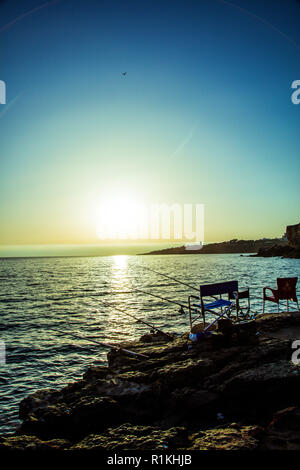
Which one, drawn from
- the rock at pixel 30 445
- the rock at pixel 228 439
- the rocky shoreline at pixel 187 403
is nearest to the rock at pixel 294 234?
the rocky shoreline at pixel 187 403

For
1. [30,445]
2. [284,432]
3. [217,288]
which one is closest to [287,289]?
[217,288]

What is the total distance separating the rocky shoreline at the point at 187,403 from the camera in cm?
490

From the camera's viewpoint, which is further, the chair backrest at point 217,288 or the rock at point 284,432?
the chair backrest at point 217,288

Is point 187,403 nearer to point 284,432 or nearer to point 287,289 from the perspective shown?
point 284,432

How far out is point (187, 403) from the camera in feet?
20.3

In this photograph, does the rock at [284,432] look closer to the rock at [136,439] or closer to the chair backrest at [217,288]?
the rock at [136,439]

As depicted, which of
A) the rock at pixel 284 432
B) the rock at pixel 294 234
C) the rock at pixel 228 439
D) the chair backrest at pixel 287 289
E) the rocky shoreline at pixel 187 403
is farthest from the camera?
the rock at pixel 294 234

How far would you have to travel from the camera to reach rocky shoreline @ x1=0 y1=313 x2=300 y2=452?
4.90 metres

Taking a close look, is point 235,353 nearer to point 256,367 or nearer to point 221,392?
point 256,367

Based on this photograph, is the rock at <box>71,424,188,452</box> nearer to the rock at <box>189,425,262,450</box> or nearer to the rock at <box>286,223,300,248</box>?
the rock at <box>189,425,262,450</box>

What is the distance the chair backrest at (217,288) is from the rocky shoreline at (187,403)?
1.05 meters

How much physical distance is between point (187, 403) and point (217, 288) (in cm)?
369
